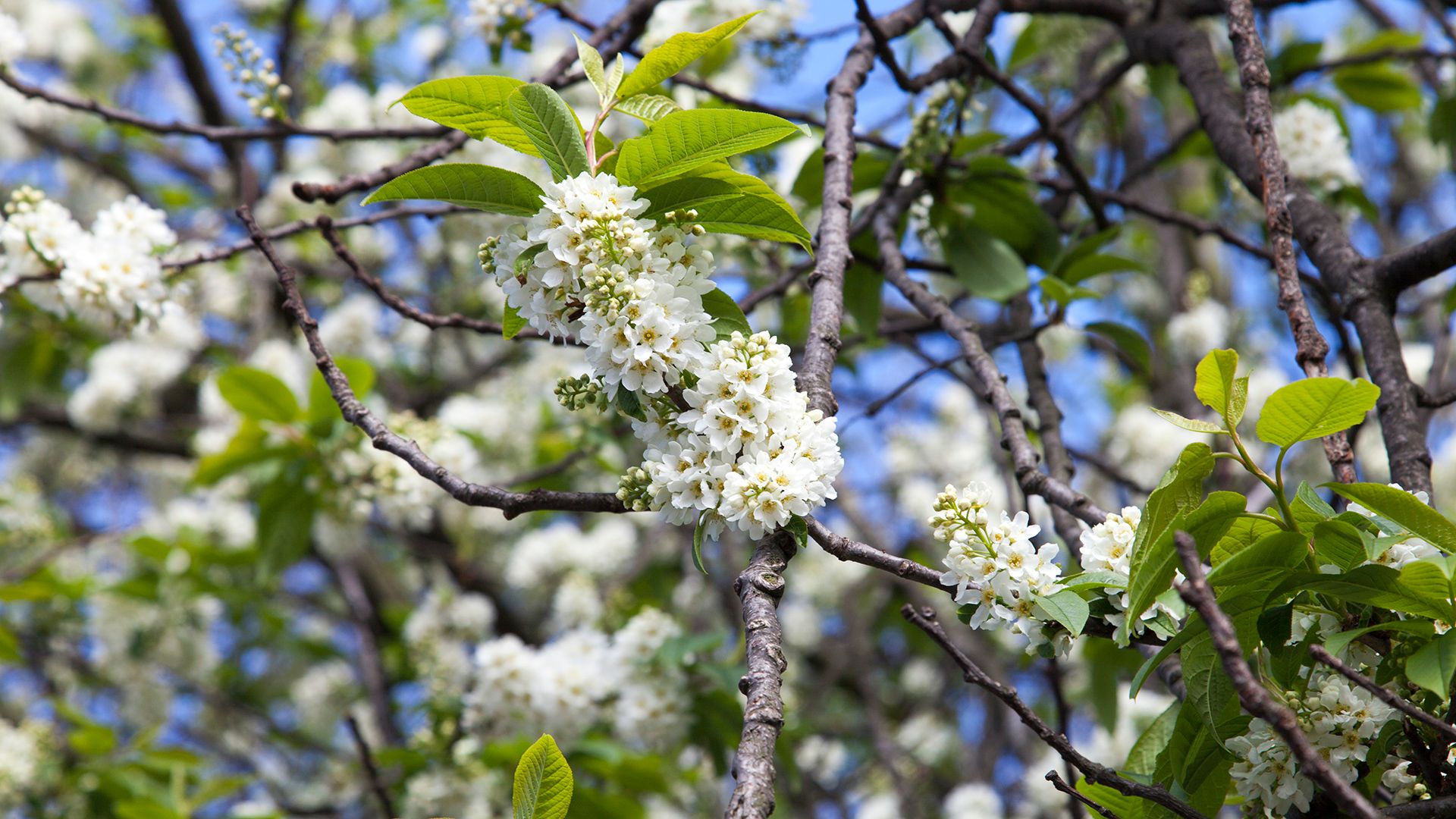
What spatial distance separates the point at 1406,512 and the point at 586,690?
226 cm

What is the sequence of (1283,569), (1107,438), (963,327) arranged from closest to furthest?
(1283,569) < (963,327) < (1107,438)

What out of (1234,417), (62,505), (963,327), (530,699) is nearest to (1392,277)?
(963,327)

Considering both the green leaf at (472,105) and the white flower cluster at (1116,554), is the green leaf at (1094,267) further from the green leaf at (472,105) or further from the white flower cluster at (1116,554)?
the green leaf at (472,105)

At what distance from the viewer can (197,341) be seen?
5.36 m

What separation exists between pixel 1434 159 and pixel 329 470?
6469mm

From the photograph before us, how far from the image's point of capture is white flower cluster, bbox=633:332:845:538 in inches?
46.3

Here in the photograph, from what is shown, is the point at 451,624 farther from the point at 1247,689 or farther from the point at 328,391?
the point at 1247,689

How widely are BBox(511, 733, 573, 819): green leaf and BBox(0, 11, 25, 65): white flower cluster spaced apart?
212 centimetres

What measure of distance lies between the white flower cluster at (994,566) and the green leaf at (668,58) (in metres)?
0.65

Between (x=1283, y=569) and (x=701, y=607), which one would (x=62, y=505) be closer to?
(x=701, y=607)

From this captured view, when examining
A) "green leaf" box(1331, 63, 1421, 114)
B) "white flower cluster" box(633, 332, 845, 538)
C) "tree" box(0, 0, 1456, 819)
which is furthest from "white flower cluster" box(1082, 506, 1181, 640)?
"green leaf" box(1331, 63, 1421, 114)

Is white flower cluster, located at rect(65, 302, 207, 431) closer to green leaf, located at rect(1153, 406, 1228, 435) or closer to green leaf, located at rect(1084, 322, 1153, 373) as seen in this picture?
green leaf, located at rect(1084, 322, 1153, 373)

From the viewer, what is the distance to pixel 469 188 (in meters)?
1.31

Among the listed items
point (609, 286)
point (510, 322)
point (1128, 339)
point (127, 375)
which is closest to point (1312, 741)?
point (609, 286)
